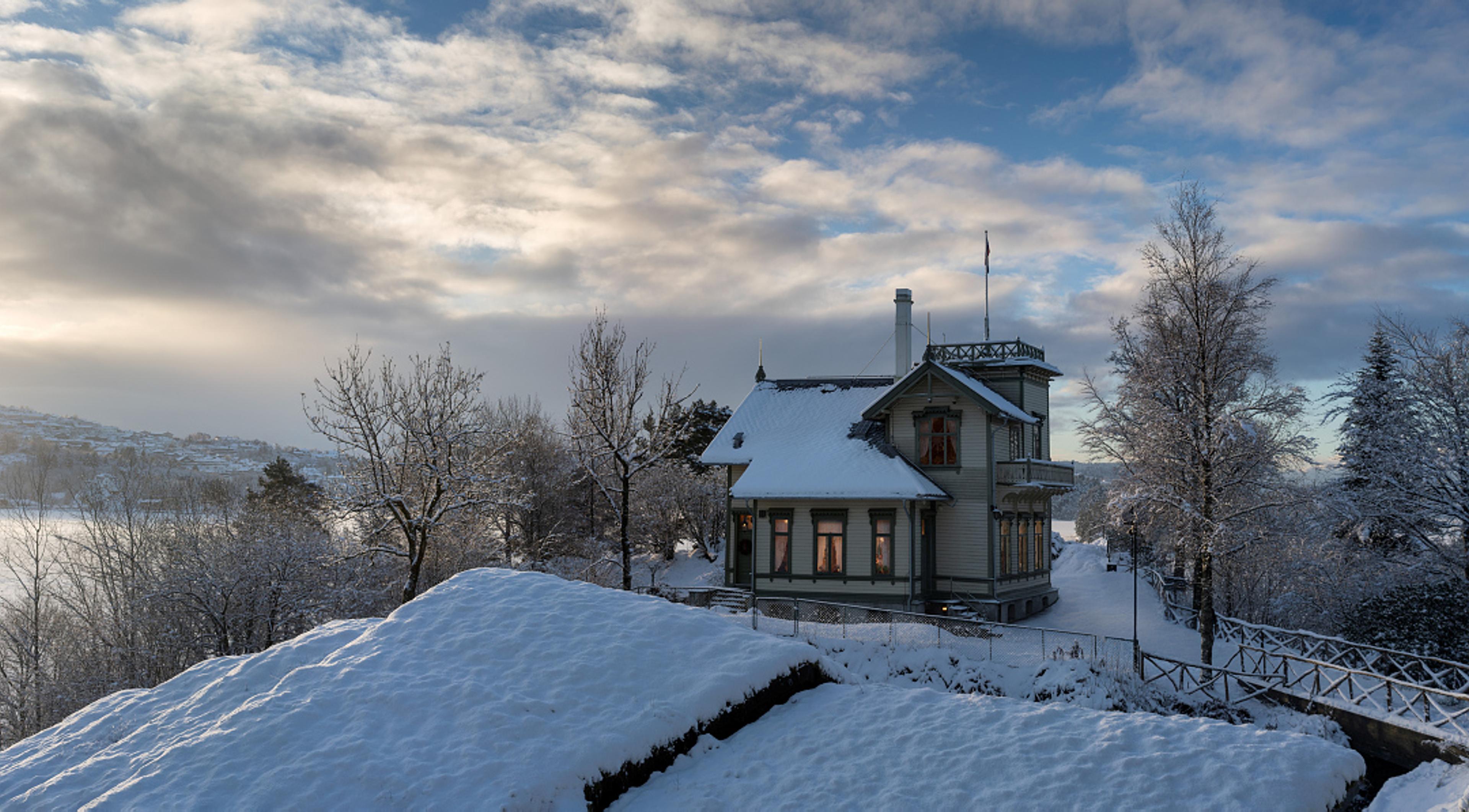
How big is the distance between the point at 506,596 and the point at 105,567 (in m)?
30.1

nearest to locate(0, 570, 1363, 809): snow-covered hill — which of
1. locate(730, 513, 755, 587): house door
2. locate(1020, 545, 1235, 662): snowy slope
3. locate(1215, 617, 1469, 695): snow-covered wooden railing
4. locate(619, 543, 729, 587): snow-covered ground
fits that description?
locate(1215, 617, 1469, 695): snow-covered wooden railing

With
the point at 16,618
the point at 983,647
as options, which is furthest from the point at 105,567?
the point at 983,647

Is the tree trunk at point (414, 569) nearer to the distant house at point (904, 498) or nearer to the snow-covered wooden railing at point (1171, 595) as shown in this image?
the distant house at point (904, 498)

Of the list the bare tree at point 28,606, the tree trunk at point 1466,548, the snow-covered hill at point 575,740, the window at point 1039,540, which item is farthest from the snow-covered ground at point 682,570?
the snow-covered hill at point 575,740

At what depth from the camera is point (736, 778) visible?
9828mm

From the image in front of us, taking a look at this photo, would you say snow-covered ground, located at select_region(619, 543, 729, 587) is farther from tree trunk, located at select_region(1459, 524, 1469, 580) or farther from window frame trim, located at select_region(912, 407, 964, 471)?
tree trunk, located at select_region(1459, 524, 1469, 580)

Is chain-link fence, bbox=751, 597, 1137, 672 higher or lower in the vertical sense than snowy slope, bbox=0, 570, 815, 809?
lower

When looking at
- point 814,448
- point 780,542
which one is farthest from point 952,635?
point 814,448

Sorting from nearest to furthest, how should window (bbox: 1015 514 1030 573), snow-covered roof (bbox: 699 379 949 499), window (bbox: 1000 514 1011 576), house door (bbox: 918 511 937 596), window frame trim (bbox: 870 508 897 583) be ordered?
snow-covered roof (bbox: 699 379 949 499)
window frame trim (bbox: 870 508 897 583)
house door (bbox: 918 511 937 596)
window (bbox: 1000 514 1011 576)
window (bbox: 1015 514 1030 573)

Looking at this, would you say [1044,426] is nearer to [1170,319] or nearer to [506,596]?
[1170,319]

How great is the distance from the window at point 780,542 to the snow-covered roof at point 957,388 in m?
5.07

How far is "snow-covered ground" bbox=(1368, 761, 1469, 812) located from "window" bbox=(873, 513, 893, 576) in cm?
1469

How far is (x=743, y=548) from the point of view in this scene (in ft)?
106

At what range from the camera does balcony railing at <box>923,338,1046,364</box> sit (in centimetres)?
3100
